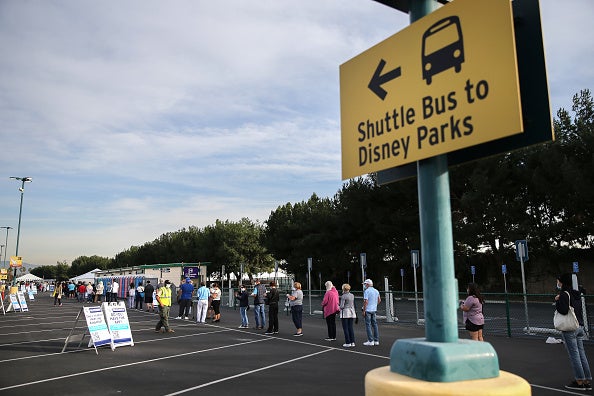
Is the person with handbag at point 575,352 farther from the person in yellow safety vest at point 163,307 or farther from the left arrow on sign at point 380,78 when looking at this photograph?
the person in yellow safety vest at point 163,307

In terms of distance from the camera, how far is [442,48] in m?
2.49

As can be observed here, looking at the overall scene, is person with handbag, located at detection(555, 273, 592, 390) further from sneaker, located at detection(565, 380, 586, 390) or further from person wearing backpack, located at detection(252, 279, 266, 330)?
person wearing backpack, located at detection(252, 279, 266, 330)

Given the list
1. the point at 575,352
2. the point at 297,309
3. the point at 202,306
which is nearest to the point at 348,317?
the point at 297,309

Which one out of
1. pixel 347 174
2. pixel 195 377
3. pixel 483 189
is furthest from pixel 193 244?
pixel 347 174

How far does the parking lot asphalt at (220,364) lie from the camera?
719 cm

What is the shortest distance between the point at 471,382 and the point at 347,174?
1.38 metres

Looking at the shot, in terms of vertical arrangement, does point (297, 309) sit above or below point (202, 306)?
above

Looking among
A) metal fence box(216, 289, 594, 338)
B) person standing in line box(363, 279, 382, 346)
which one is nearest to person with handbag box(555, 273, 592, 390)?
person standing in line box(363, 279, 382, 346)

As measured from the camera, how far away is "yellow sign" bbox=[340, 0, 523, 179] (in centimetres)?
221

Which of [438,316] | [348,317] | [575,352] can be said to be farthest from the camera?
[348,317]

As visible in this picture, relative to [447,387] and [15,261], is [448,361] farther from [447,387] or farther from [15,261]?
[15,261]

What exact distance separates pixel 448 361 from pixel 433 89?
1.43m

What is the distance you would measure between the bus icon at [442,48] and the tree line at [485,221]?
2589 centimetres

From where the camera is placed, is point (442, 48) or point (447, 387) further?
point (442, 48)
